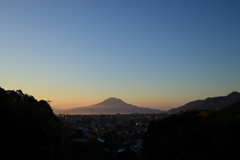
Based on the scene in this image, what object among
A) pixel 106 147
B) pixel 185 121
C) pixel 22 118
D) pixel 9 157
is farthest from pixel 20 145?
pixel 106 147

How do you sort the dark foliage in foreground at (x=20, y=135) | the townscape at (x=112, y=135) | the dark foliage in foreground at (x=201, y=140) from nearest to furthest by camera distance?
the dark foliage in foreground at (x=20, y=135), the dark foliage in foreground at (x=201, y=140), the townscape at (x=112, y=135)

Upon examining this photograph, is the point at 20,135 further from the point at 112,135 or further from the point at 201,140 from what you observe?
the point at 112,135

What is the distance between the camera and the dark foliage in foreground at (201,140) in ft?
38.2

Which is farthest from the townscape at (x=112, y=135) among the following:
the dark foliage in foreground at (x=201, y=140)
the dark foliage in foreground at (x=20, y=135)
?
the dark foliage in foreground at (x=20, y=135)

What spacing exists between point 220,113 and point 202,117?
1.35 m

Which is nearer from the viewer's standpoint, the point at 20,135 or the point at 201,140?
the point at 20,135

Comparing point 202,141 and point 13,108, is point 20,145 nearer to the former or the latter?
point 13,108

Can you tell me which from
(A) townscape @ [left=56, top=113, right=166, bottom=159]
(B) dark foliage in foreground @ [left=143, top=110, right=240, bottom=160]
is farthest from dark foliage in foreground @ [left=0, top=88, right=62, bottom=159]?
(A) townscape @ [left=56, top=113, right=166, bottom=159]

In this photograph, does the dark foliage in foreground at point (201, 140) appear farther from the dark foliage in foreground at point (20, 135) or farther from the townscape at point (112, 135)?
the dark foliage in foreground at point (20, 135)

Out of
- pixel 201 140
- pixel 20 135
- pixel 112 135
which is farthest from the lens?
pixel 112 135

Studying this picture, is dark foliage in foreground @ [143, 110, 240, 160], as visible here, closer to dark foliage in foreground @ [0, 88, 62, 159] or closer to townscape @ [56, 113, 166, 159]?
townscape @ [56, 113, 166, 159]

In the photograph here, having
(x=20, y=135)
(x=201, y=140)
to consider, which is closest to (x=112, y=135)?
(x=201, y=140)

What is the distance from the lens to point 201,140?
1379cm

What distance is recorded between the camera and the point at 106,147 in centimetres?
2661
